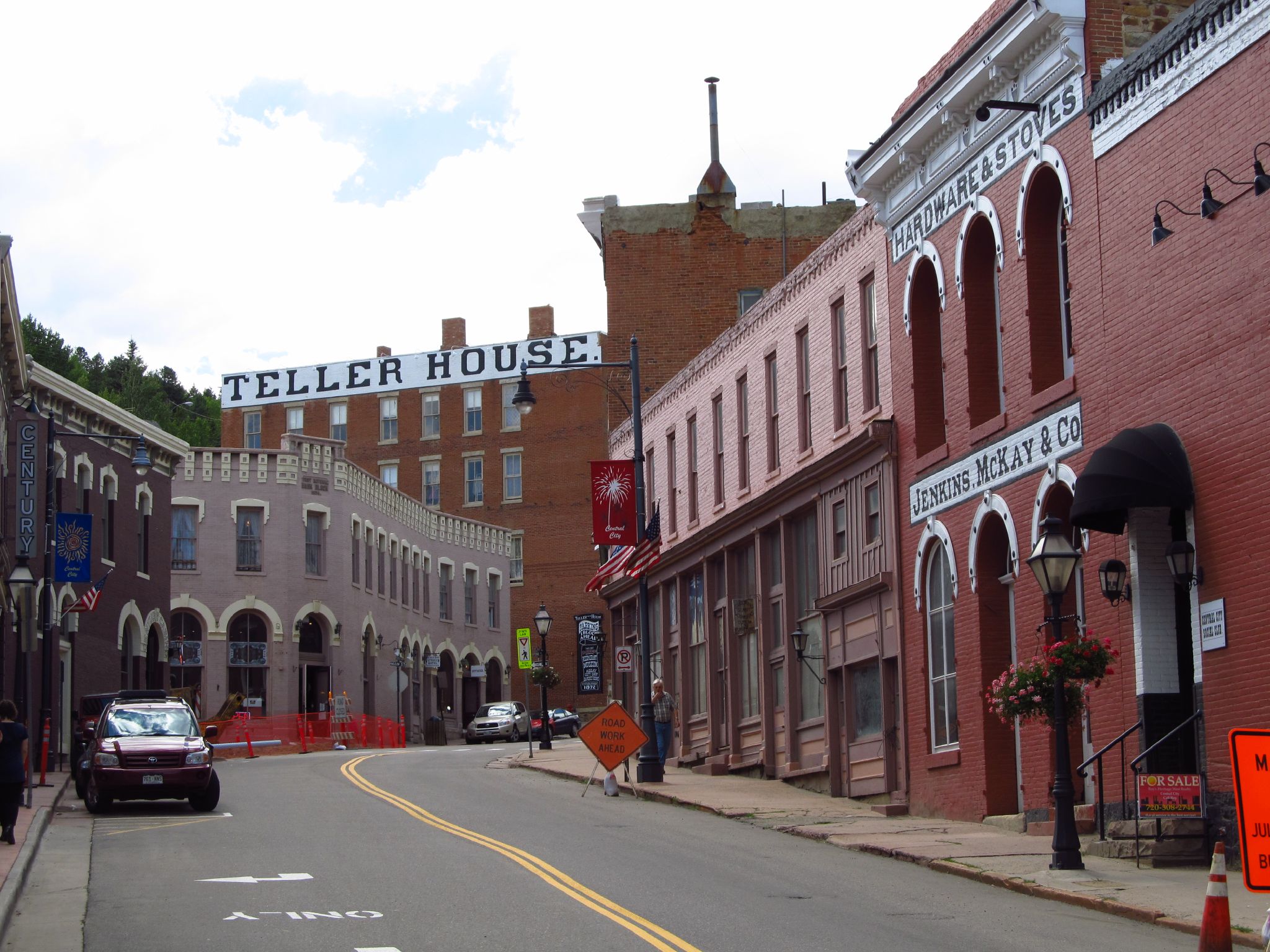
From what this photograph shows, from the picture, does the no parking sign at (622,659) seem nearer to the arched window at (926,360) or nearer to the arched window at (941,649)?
the arched window at (941,649)

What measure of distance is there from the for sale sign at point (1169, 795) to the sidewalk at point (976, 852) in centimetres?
56

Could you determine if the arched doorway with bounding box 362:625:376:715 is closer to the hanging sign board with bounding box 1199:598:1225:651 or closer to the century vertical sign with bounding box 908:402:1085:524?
the century vertical sign with bounding box 908:402:1085:524

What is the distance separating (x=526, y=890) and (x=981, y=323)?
1057 centimetres

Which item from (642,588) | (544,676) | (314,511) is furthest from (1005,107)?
(314,511)

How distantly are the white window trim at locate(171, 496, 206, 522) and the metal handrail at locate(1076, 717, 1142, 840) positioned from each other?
44542 mm

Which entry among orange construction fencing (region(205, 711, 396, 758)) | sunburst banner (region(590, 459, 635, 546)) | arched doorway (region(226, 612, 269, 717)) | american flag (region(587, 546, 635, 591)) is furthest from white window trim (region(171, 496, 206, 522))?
sunburst banner (region(590, 459, 635, 546))

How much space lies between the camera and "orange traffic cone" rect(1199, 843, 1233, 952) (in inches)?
394

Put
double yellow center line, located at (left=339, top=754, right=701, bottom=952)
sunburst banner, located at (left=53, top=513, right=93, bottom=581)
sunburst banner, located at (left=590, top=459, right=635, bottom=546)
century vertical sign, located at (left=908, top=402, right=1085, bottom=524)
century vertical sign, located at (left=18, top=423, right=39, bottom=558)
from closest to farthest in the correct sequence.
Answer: double yellow center line, located at (left=339, top=754, right=701, bottom=952)
century vertical sign, located at (left=908, top=402, right=1085, bottom=524)
sunburst banner, located at (left=590, top=459, right=635, bottom=546)
sunburst banner, located at (left=53, top=513, right=93, bottom=581)
century vertical sign, located at (left=18, top=423, right=39, bottom=558)

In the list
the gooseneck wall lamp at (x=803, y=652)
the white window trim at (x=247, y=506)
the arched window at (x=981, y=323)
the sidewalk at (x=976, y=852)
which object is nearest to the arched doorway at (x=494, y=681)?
the white window trim at (x=247, y=506)

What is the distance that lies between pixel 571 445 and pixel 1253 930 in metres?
64.1

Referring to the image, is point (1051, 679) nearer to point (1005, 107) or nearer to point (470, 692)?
point (1005, 107)

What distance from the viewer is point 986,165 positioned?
21438 mm

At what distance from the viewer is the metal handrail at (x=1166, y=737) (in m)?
16.0

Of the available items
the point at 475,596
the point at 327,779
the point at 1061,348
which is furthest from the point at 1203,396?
the point at 475,596
